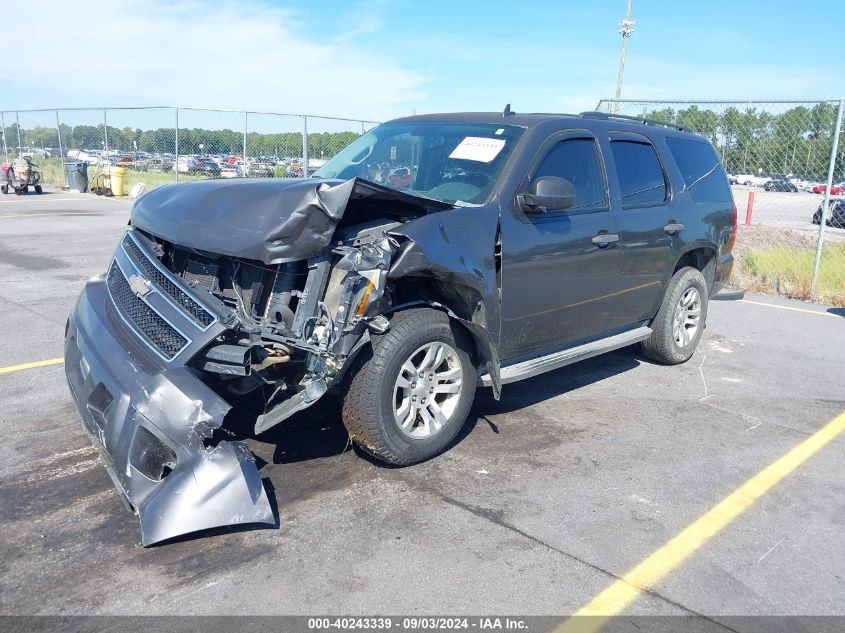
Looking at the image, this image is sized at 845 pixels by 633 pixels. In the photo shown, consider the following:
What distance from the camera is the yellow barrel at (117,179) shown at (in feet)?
71.2

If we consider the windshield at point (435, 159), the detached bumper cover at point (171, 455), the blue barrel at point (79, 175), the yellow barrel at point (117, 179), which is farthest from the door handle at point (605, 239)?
the blue barrel at point (79, 175)

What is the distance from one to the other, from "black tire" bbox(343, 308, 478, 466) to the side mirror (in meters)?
0.97

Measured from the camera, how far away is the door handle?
5.11 meters

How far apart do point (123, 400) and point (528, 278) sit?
2.47m

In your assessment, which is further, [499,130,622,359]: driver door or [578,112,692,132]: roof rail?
[578,112,692,132]: roof rail

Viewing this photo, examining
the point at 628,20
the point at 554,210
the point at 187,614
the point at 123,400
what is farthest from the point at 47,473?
the point at 628,20

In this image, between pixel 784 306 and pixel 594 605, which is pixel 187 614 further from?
pixel 784 306

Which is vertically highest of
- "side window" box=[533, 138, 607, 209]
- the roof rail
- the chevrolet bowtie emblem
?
the roof rail

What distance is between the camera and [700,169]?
652 centimetres

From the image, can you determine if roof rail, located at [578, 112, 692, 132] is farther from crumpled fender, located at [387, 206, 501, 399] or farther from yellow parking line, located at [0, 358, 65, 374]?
yellow parking line, located at [0, 358, 65, 374]

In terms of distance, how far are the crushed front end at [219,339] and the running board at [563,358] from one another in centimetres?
118

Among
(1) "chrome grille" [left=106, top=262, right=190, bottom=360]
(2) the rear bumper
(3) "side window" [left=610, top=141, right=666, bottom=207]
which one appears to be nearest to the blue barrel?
(1) "chrome grille" [left=106, top=262, right=190, bottom=360]

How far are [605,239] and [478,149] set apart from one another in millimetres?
1128

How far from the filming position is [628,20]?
32.8m
